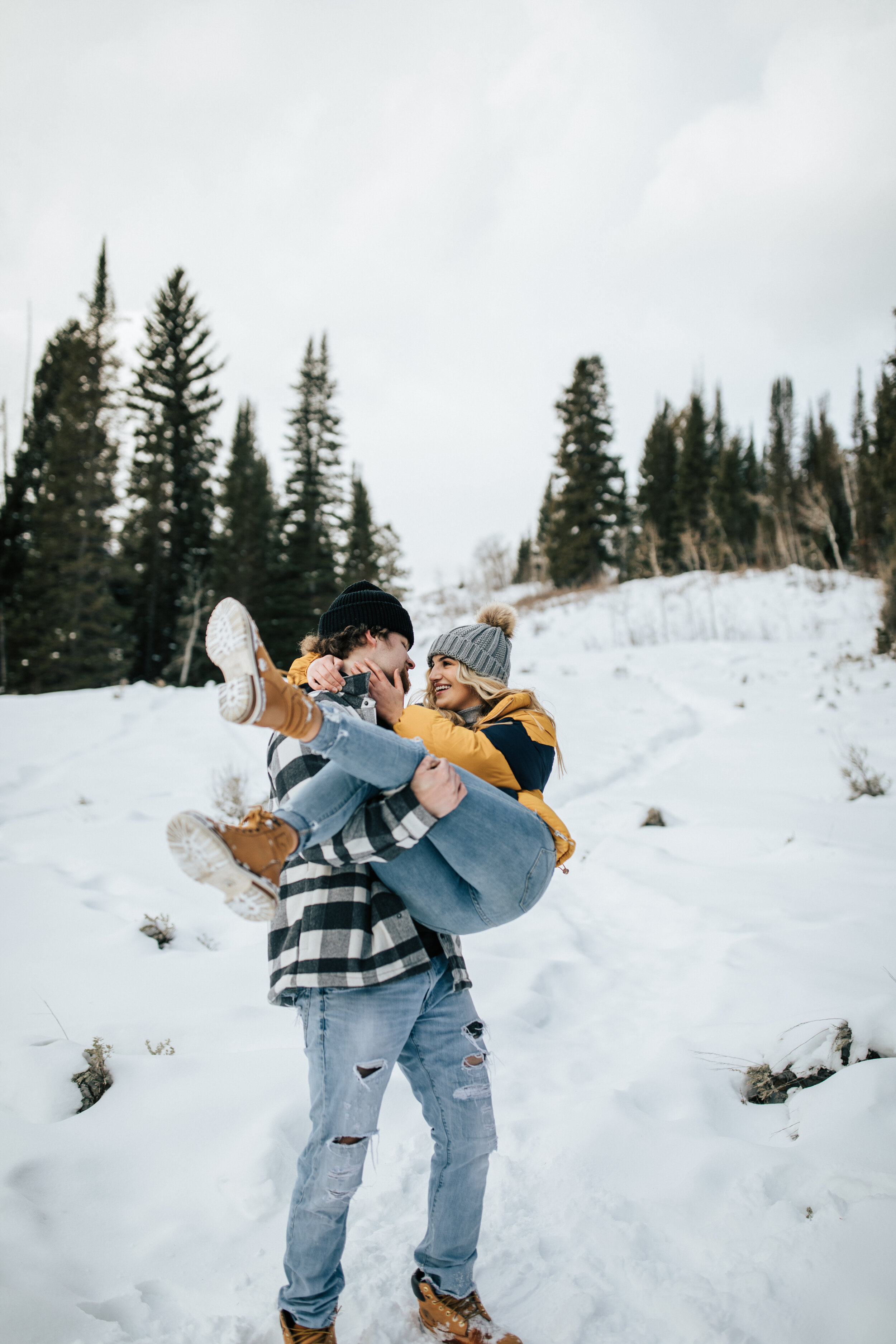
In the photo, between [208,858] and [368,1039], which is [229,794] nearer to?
[368,1039]

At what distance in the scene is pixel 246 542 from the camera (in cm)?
2459

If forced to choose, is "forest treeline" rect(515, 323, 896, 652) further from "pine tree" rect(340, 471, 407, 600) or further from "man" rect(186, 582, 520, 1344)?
"man" rect(186, 582, 520, 1344)

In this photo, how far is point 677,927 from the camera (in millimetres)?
3691

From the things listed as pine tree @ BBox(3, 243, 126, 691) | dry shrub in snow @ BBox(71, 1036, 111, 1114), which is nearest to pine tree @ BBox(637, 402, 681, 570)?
pine tree @ BBox(3, 243, 126, 691)

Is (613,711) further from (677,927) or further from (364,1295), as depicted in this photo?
(364,1295)

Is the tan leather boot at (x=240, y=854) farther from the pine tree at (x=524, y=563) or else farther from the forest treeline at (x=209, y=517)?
the pine tree at (x=524, y=563)

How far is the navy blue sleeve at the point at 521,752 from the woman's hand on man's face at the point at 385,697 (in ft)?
0.82

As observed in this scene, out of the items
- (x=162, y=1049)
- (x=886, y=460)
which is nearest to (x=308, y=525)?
(x=886, y=460)

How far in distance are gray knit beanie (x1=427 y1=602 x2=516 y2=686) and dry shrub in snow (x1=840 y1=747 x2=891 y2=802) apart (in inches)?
174

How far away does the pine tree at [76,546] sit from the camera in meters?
17.1

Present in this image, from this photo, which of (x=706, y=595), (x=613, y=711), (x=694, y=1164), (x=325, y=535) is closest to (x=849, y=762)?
(x=613, y=711)

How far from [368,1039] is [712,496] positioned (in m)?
34.6

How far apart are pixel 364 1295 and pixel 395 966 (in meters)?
1.02

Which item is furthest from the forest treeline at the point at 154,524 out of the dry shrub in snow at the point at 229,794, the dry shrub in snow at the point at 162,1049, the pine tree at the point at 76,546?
the dry shrub in snow at the point at 162,1049
